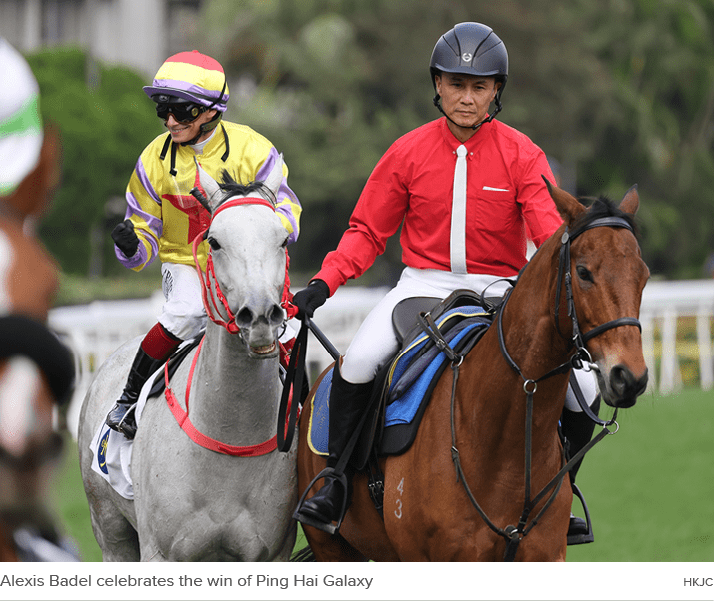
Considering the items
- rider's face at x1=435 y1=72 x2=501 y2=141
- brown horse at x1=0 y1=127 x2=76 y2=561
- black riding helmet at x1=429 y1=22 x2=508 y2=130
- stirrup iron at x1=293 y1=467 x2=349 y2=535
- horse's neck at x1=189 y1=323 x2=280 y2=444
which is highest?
black riding helmet at x1=429 y1=22 x2=508 y2=130

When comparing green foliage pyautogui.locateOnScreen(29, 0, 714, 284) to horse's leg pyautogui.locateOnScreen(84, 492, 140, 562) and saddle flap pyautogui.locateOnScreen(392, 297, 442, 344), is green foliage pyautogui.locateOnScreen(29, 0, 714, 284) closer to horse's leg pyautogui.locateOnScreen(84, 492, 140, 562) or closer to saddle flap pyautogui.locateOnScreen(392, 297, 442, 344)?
horse's leg pyautogui.locateOnScreen(84, 492, 140, 562)

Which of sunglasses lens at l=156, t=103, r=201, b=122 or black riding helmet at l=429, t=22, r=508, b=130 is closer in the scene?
black riding helmet at l=429, t=22, r=508, b=130

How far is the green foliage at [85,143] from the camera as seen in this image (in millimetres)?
20766

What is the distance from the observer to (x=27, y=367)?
1.10 metres

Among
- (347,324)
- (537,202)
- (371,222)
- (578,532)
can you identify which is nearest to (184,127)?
(371,222)

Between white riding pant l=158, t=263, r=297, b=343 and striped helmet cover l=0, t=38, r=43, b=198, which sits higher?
striped helmet cover l=0, t=38, r=43, b=198

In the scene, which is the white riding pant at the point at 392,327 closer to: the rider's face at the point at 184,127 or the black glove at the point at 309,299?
the black glove at the point at 309,299

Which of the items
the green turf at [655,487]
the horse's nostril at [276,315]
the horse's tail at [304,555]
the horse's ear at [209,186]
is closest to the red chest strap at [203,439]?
the horse's ear at [209,186]

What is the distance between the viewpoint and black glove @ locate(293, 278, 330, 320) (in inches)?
151

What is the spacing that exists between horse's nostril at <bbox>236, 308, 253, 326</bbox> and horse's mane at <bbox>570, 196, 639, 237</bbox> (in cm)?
107

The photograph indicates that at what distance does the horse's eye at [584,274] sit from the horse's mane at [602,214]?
15cm

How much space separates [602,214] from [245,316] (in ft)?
3.90

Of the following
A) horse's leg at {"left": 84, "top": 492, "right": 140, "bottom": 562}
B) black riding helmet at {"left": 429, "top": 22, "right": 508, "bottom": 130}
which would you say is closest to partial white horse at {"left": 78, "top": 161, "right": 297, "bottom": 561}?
horse's leg at {"left": 84, "top": 492, "right": 140, "bottom": 562}
